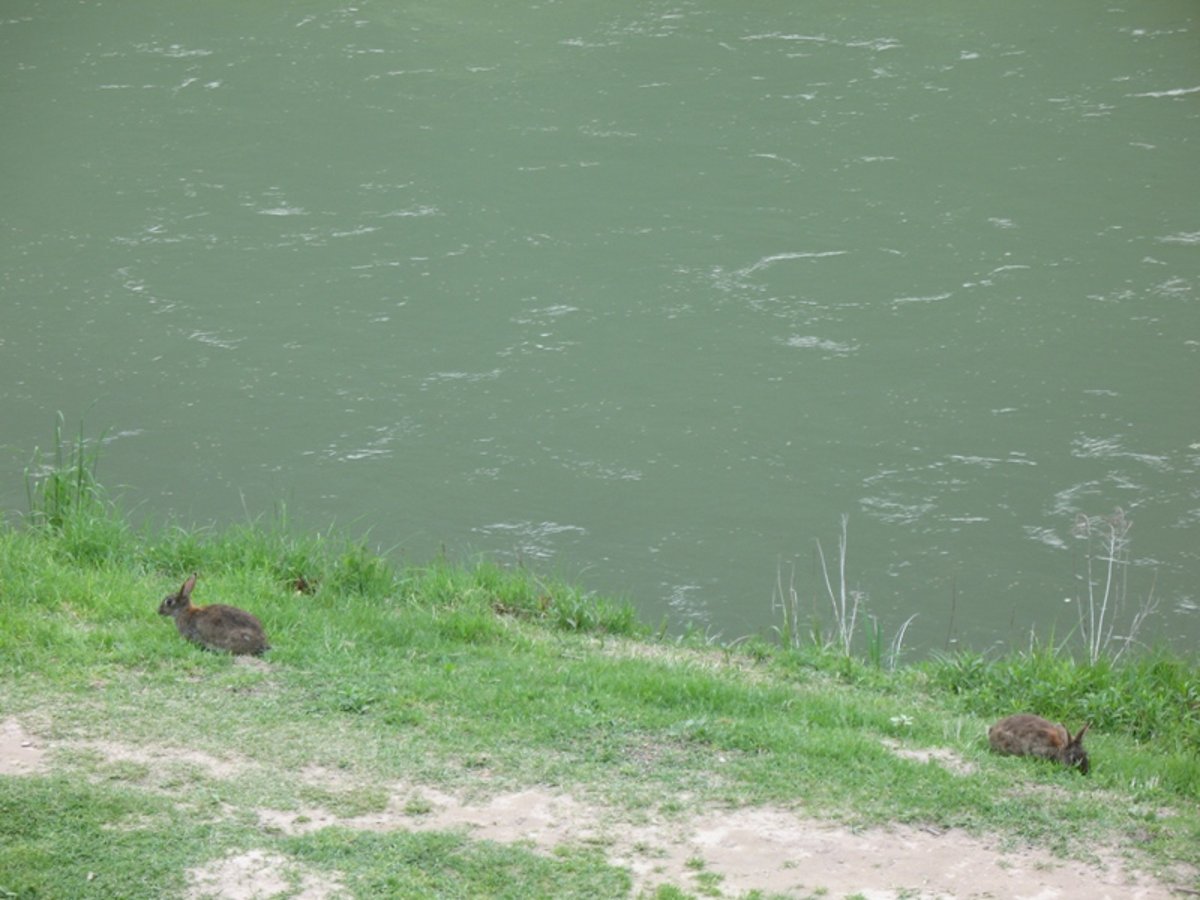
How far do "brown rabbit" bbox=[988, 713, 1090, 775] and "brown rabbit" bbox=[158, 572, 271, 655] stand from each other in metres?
2.26

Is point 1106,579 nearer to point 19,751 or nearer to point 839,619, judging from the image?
point 839,619

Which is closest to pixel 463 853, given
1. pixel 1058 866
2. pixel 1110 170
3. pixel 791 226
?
pixel 1058 866

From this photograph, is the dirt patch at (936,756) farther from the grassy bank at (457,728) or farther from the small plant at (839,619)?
the small plant at (839,619)

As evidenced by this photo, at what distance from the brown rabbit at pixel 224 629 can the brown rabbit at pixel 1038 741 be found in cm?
226

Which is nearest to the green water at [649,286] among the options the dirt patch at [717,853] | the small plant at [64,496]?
the small plant at [64,496]

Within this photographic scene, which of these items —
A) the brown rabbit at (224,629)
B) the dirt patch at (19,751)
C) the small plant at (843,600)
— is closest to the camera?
the dirt patch at (19,751)

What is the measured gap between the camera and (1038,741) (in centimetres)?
482

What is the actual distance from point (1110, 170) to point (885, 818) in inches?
355

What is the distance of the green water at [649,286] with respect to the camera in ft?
26.4

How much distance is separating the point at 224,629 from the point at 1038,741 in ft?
8.07

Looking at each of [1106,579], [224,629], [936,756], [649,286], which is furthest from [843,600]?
[649,286]

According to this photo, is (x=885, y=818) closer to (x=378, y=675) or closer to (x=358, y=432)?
(x=378, y=675)

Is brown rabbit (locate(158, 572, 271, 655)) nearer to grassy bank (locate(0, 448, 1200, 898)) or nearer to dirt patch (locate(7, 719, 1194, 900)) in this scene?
grassy bank (locate(0, 448, 1200, 898))

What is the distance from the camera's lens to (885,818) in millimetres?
4309
